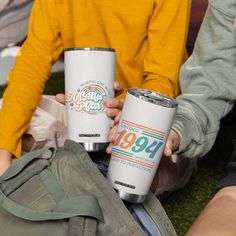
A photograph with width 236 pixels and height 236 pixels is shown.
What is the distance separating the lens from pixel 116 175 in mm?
1046

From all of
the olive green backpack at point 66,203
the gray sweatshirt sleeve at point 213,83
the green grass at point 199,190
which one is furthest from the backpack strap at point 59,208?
the green grass at point 199,190

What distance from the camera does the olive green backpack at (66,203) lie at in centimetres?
97

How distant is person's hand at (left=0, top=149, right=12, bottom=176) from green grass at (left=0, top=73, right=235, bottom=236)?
472 mm

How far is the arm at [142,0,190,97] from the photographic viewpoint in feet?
4.71


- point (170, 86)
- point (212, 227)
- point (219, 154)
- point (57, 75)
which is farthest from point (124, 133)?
point (57, 75)

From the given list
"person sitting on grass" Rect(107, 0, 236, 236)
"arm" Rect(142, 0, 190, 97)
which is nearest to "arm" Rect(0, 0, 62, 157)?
"arm" Rect(142, 0, 190, 97)

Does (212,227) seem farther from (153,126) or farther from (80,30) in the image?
(80,30)

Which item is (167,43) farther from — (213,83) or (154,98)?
(154,98)

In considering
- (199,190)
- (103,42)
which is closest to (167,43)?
(103,42)

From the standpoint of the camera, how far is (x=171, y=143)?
110 centimetres

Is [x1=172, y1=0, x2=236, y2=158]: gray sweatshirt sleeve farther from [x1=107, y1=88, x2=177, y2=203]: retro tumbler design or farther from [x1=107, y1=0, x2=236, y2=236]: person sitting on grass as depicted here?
[x1=107, y1=88, x2=177, y2=203]: retro tumbler design

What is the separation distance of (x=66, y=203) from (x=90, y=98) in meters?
0.25

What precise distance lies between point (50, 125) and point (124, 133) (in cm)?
63

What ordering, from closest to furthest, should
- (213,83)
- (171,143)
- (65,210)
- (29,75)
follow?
1. (65,210)
2. (171,143)
3. (213,83)
4. (29,75)
